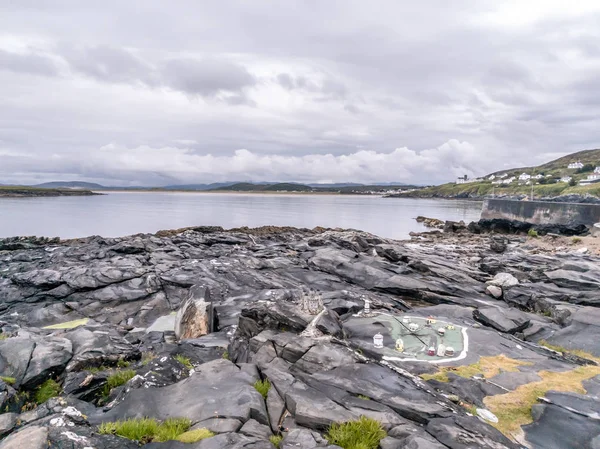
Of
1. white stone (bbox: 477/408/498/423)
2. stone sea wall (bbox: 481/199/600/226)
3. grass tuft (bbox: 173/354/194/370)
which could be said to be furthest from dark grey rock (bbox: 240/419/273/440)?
stone sea wall (bbox: 481/199/600/226)

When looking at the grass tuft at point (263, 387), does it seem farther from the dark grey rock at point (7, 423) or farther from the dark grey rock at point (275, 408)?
the dark grey rock at point (7, 423)

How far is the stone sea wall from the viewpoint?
66625 mm

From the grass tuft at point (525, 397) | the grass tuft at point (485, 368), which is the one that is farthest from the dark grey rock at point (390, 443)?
the grass tuft at point (485, 368)

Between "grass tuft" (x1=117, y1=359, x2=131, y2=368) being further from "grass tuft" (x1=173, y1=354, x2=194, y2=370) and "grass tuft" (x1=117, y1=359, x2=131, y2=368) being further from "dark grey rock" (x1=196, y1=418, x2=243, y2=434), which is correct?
"dark grey rock" (x1=196, y1=418, x2=243, y2=434)

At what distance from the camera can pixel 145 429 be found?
7.12 meters

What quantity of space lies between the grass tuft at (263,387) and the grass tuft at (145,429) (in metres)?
1.99

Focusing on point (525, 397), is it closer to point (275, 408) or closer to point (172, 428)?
point (275, 408)

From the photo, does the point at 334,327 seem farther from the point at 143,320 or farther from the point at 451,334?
the point at 143,320

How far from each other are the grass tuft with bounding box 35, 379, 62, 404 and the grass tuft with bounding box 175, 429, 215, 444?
576 cm

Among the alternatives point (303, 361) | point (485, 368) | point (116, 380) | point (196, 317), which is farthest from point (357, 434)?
point (196, 317)

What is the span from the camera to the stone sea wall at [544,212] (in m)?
66.6

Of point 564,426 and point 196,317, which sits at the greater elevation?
point 564,426

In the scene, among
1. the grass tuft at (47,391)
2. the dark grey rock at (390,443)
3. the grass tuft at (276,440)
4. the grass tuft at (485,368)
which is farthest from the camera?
the grass tuft at (485,368)

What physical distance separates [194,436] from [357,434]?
3071 mm
